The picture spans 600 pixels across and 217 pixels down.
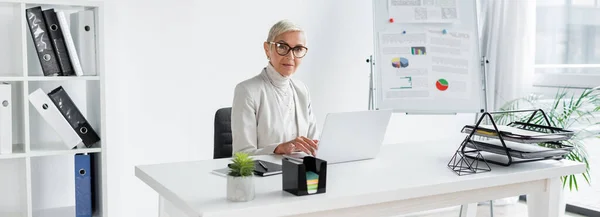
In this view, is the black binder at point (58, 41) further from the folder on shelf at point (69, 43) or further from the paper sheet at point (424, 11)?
the paper sheet at point (424, 11)

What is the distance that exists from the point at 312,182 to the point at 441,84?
2.28m

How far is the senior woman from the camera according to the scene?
2645 millimetres

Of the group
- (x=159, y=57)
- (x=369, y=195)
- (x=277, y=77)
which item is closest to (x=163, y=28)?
(x=159, y=57)

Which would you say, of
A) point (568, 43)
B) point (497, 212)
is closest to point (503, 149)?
point (497, 212)

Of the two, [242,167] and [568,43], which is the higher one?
[568,43]

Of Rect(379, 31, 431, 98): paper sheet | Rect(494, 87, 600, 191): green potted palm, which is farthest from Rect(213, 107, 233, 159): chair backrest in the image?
Rect(494, 87, 600, 191): green potted palm

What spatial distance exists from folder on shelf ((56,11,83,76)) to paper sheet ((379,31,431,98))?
1750 millimetres

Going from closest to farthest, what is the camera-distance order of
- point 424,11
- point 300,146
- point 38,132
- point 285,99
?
point 300,146
point 285,99
point 38,132
point 424,11

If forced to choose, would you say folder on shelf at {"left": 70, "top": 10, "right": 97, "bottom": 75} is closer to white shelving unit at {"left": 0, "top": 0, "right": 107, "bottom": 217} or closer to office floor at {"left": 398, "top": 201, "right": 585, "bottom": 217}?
white shelving unit at {"left": 0, "top": 0, "right": 107, "bottom": 217}

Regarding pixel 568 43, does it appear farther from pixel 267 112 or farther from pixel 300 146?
pixel 300 146

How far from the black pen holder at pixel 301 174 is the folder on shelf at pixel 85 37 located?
1.60 metres

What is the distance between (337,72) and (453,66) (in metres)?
0.75

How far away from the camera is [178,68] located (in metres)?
3.71

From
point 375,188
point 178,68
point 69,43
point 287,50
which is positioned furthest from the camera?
point 178,68
